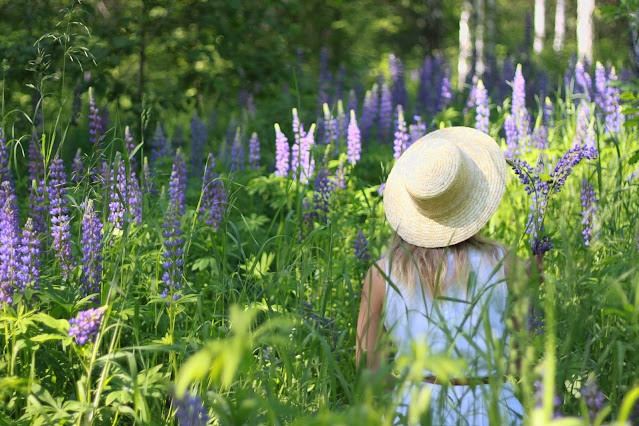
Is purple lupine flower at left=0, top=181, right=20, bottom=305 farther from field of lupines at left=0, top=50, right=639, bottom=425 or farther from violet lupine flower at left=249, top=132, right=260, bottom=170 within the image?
violet lupine flower at left=249, top=132, right=260, bottom=170

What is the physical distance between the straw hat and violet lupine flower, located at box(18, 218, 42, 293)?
1.37 metres

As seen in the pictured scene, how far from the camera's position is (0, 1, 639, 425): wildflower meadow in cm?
183

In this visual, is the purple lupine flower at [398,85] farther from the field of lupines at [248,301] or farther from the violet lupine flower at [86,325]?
the violet lupine flower at [86,325]

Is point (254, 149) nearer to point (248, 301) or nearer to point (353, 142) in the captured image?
point (353, 142)

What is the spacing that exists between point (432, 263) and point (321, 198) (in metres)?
1.33

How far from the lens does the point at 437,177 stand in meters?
2.37

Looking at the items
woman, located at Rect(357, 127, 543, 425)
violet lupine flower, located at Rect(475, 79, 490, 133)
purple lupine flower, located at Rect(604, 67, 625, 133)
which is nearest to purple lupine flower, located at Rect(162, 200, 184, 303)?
woman, located at Rect(357, 127, 543, 425)

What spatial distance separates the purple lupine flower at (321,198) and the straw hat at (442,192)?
1127 millimetres

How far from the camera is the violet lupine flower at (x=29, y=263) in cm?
259

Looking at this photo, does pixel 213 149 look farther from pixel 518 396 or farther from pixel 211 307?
pixel 518 396

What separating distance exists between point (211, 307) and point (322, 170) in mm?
1043

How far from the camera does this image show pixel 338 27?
1360cm

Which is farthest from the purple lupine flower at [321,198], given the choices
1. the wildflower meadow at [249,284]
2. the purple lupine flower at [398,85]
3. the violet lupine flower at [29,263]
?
the purple lupine flower at [398,85]

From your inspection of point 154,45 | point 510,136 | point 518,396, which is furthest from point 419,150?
point 154,45
